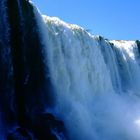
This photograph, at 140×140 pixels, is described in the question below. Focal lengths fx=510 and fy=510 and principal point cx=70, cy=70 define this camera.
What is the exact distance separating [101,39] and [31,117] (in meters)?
11.6

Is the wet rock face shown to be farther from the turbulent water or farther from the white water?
the white water

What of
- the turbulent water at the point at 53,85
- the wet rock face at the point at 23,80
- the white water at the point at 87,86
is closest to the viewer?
the wet rock face at the point at 23,80

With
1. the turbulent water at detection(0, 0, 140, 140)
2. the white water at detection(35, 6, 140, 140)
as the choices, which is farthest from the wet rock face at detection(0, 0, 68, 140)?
the white water at detection(35, 6, 140, 140)

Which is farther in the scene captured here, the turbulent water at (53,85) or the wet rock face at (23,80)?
the turbulent water at (53,85)

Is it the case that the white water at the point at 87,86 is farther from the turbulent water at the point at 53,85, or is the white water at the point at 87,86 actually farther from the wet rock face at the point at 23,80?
the wet rock face at the point at 23,80

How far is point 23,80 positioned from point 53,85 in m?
2.15

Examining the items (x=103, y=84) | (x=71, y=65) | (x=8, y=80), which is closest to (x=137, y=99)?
(x=103, y=84)

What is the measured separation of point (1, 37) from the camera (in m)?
17.7

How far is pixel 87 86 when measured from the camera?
2459cm

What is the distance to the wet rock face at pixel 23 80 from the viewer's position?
17.5 meters

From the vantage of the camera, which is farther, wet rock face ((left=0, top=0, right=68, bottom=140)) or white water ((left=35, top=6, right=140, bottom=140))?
white water ((left=35, top=6, right=140, bottom=140))

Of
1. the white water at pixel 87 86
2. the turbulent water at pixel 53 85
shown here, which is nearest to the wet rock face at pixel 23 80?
the turbulent water at pixel 53 85

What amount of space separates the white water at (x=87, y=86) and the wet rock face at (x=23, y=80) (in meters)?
0.67

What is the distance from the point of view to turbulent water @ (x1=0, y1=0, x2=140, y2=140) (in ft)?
58.2
